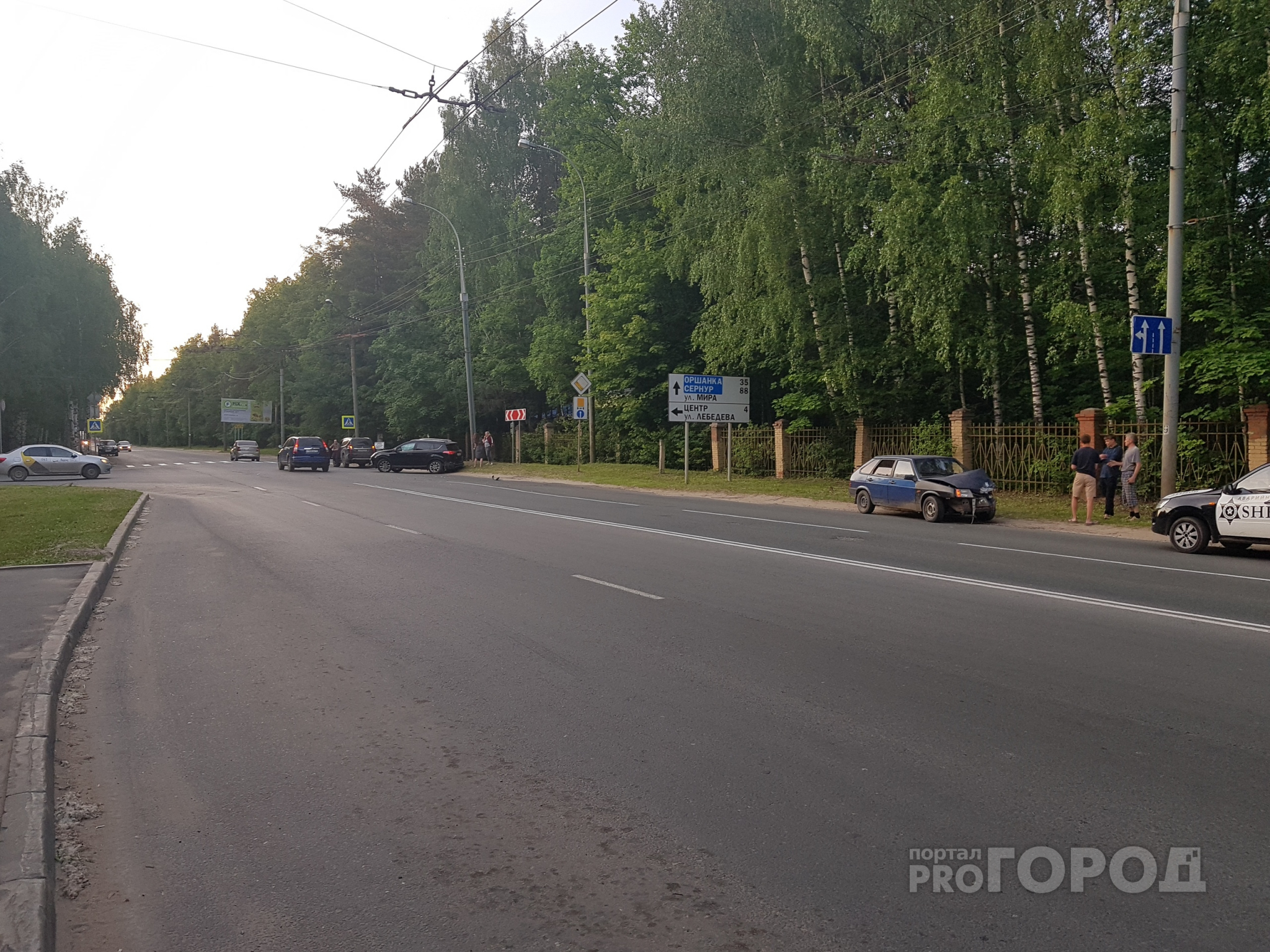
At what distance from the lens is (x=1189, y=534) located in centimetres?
1405

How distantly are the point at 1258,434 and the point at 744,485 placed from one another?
1478cm

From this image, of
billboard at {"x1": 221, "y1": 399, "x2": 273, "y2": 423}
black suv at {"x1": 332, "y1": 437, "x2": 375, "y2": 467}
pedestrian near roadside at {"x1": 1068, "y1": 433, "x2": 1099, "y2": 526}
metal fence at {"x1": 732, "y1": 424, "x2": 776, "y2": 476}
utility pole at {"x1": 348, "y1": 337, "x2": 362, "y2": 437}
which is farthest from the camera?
billboard at {"x1": 221, "y1": 399, "x2": 273, "y2": 423}

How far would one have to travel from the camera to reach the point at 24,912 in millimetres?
3422

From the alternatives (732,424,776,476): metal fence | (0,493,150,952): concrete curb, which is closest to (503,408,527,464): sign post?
(732,424,776,476): metal fence

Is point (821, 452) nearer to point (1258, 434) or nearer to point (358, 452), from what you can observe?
point (1258, 434)

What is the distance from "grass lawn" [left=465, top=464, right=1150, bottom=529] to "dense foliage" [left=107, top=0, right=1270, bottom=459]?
2.46 m

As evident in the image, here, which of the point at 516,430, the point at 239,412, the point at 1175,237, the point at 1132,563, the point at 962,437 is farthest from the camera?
the point at 239,412

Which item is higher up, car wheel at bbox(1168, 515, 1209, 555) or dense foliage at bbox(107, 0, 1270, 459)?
dense foliage at bbox(107, 0, 1270, 459)

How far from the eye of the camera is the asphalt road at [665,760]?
3488mm

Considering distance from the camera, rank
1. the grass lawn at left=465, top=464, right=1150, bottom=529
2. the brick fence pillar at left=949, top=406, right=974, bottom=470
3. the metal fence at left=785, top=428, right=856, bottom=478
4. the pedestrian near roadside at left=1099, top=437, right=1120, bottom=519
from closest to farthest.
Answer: the pedestrian near roadside at left=1099, top=437, right=1120, bottom=519 < the grass lawn at left=465, top=464, right=1150, bottom=529 < the brick fence pillar at left=949, top=406, right=974, bottom=470 < the metal fence at left=785, top=428, right=856, bottom=478

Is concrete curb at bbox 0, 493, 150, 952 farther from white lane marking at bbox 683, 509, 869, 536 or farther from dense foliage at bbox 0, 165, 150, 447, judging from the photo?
dense foliage at bbox 0, 165, 150, 447

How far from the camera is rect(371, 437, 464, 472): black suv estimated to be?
45656 millimetres

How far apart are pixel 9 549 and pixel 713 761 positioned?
41.5ft

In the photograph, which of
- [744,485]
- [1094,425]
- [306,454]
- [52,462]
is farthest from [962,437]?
[52,462]
